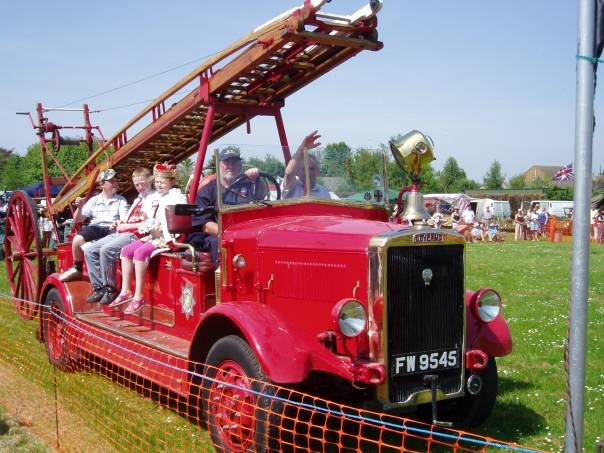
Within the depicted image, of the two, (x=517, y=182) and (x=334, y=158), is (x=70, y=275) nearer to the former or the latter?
(x=334, y=158)

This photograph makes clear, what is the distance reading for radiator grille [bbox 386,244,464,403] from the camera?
12.6 feet

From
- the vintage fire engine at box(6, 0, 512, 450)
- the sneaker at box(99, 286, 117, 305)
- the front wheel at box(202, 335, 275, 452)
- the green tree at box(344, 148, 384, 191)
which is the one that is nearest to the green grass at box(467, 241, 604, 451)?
the vintage fire engine at box(6, 0, 512, 450)

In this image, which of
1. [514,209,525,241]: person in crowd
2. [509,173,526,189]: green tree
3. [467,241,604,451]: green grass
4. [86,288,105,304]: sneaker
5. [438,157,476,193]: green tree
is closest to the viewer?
[467,241,604,451]: green grass

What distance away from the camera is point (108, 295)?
6.39 metres

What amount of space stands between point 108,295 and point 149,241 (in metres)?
0.84

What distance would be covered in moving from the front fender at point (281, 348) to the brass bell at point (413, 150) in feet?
4.96

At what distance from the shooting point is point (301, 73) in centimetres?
560

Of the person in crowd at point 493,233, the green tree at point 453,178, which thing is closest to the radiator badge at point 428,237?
the person in crowd at point 493,233

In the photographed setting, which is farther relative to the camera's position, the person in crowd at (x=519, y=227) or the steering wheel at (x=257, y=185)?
the person in crowd at (x=519, y=227)

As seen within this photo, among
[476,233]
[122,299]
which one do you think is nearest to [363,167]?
[122,299]

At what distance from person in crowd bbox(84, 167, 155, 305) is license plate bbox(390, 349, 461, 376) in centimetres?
340

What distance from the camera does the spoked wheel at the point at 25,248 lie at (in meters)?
8.10

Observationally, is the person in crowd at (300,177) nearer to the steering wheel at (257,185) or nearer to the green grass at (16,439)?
the steering wheel at (257,185)

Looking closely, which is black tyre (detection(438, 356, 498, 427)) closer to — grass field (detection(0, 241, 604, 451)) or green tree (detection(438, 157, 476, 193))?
grass field (detection(0, 241, 604, 451))
